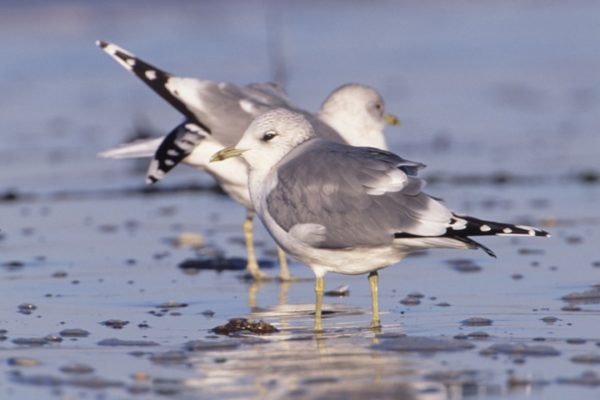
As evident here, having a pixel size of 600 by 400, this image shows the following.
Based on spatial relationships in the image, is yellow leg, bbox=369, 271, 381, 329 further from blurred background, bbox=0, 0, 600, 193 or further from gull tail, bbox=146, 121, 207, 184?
blurred background, bbox=0, 0, 600, 193

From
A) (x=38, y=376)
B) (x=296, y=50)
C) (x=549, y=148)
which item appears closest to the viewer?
(x=38, y=376)

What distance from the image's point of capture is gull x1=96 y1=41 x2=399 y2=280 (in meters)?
8.18

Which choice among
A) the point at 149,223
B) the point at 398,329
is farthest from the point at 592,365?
the point at 149,223

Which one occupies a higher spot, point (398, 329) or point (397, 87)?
point (397, 87)

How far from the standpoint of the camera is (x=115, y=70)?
56.6 ft

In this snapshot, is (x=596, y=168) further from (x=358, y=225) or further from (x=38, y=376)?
(x=38, y=376)

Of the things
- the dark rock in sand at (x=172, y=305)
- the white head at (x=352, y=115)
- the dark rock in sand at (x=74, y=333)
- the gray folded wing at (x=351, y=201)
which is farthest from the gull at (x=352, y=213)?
the white head at (x=352, y=115)

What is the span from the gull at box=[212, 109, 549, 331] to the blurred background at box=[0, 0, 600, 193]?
486 cm

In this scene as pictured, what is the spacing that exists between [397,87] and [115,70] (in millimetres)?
3935

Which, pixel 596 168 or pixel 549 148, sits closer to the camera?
pixel 596 168

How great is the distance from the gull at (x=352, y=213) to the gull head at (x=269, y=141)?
0.48 feet

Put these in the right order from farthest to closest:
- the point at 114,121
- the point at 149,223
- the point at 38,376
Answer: the point at 114,121
the point at 149,223
the point at 38,376

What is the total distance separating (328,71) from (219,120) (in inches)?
336

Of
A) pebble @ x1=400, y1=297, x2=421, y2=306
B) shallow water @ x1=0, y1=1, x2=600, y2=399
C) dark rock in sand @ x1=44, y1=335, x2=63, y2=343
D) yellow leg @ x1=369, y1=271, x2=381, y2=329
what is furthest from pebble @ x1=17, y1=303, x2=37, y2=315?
pebble @ x1=400, y1=297, x2=421, y2=306
